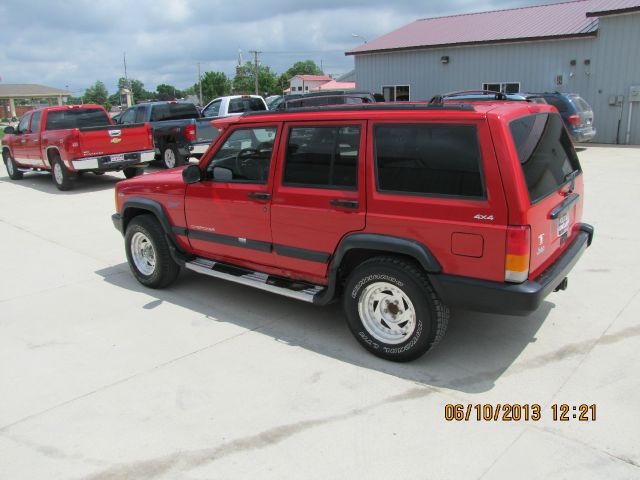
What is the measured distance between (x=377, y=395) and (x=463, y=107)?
1.98 meters

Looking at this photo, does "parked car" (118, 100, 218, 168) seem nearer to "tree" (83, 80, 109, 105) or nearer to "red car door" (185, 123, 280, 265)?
"red car door" (185, 123, 280, 265)

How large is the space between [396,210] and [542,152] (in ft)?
3.72

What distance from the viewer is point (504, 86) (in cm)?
2095

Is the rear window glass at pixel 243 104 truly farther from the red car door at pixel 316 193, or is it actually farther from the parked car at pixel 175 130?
the red car door at pixel 316 193

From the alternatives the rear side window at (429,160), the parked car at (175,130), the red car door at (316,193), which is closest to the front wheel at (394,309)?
the red car door at (316,193)

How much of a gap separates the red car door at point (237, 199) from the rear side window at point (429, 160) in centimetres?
106

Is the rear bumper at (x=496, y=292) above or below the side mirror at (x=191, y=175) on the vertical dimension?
below

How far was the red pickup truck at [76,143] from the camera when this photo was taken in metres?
11.8

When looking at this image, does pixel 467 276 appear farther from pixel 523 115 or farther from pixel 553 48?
pixel 553 48

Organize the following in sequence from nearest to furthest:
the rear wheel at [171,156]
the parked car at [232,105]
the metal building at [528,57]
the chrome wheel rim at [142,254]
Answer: the chrome wheel rim at [142,254], the rear wheel at [171,156], the parked car at [232,105], the metal building at [528,57]

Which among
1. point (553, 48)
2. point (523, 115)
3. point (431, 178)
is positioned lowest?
point (431, 178)

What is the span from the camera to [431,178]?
3.63m

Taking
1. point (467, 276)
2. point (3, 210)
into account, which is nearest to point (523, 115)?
point (467, 276)

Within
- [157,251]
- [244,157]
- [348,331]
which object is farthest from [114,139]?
[348,331]
